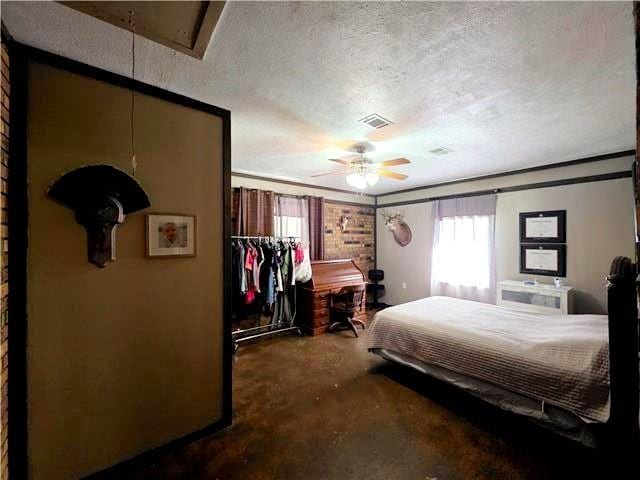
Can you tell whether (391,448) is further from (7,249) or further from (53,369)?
(7,249)

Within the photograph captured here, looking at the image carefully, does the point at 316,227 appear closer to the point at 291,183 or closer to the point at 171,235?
the point at 291,183

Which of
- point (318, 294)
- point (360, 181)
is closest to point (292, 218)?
point (318, 294)

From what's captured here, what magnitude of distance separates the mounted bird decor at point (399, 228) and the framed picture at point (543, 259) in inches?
73.5

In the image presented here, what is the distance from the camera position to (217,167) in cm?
193

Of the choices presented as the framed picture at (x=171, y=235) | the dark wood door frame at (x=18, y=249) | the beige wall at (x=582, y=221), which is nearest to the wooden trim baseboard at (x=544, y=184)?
the beige wall at (x=582, y=221)

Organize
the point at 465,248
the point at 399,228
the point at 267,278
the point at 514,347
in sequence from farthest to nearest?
the point at 399,228 < the point at 465,248 < the point at 267,278 < the point at 514,347

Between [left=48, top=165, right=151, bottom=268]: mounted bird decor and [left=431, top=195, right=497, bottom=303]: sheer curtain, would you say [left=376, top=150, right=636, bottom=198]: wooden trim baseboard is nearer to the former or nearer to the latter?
[left=431, top=195, right=497, bottom=303]: sheer curtain

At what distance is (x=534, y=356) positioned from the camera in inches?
73.8

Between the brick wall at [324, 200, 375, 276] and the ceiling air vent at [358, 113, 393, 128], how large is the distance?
275cm

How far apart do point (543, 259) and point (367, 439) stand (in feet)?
11.0

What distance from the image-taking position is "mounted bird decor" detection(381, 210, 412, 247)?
17.0 ft

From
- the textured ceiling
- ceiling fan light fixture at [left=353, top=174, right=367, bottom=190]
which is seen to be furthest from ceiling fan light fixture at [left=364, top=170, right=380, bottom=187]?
the textured ceiling

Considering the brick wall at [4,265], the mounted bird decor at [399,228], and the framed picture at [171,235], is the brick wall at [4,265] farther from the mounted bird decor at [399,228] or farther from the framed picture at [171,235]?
the mounted bird decor at [399,228]

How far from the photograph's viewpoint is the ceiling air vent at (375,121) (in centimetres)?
214
